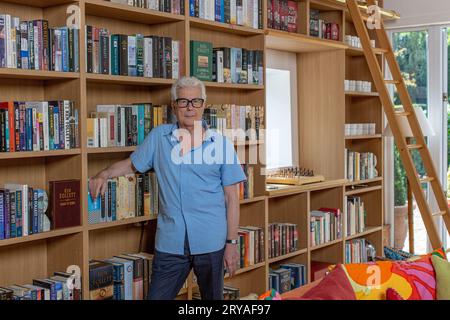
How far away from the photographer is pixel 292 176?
4879mm

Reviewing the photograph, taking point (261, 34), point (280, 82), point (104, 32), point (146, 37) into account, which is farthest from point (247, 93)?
point (104, 32)

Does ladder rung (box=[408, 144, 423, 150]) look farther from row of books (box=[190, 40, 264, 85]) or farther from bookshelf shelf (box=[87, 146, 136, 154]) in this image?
bookshelf shelf (box=[87, 146, 136, 154])

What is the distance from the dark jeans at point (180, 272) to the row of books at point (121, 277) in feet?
0.89

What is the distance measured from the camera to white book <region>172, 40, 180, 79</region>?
3.71 meters

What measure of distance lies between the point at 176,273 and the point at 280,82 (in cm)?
235

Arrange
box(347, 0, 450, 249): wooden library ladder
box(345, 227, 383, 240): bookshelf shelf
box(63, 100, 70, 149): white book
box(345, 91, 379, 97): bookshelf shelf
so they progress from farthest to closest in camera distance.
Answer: box(345, 227, 383, 240): bookshelf shelf → box(345, 91, 379, 97): bookshelf shelf → box(347, 0, 450, 249): wooden library ladder → box(63, 100, 70, 149): white book

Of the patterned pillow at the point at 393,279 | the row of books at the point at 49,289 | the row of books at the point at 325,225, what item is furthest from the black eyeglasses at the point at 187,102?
the row of books at the point at 325,225

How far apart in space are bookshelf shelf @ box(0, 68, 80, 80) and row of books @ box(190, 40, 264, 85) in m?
0.88

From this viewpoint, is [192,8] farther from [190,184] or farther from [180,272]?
[180,272]

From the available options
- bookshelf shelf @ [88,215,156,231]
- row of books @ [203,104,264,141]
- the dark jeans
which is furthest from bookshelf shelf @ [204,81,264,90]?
the dark jeans

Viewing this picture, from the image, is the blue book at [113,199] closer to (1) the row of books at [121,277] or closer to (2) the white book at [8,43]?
(1) the row of books at [121,277]

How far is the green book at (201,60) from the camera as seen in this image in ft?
12.6

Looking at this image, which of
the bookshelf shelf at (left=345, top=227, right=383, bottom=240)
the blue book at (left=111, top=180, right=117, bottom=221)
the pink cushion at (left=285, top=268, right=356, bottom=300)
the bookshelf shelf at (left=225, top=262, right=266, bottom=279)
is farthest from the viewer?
the bookshelf shelf at (left=345, top=227, right=383, bottom=240)

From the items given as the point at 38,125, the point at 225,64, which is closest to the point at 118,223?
the point at 38,125
